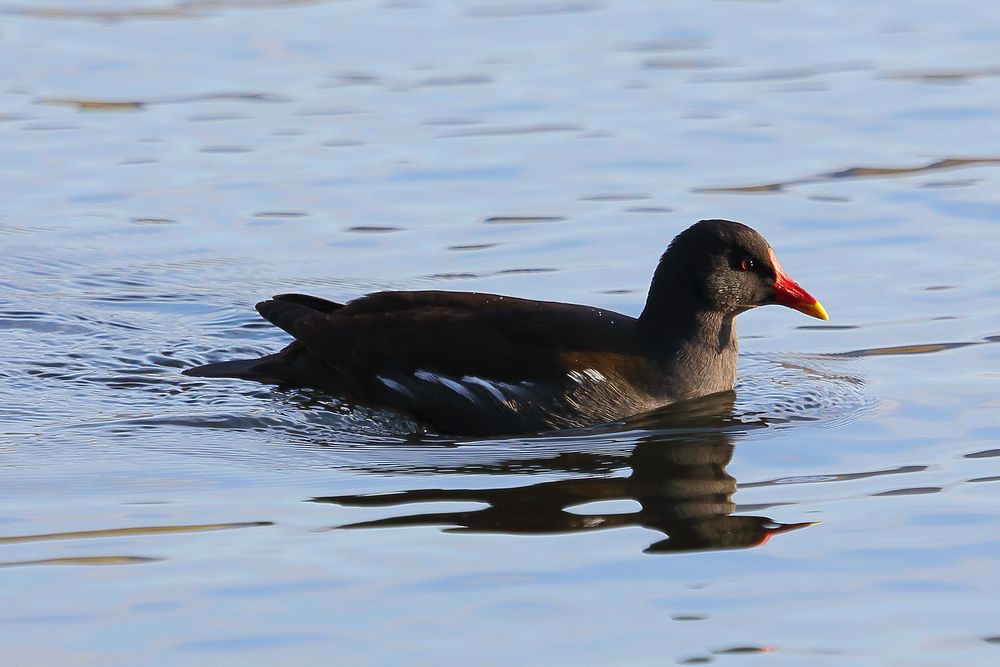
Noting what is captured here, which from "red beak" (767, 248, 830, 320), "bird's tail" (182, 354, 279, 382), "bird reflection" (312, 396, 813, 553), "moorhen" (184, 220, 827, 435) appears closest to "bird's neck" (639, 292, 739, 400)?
"moorhen" (184, 220, 827, 435)

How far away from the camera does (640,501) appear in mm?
7273

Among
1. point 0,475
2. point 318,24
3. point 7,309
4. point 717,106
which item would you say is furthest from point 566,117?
point 0,475

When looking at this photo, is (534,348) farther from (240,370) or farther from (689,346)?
(240,370)

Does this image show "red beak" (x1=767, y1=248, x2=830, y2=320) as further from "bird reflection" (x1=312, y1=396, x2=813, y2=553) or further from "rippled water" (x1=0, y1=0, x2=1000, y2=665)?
"bird reflection" (x1=312, y1=396, x2=813, y2=553)

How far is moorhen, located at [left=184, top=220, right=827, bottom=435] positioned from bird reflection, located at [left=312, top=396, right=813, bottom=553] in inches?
18.6

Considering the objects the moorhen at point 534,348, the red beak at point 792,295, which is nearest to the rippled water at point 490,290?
the moorhen at point 534,348

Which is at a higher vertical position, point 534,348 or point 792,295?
point 792,295

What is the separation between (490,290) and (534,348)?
2.20 meters

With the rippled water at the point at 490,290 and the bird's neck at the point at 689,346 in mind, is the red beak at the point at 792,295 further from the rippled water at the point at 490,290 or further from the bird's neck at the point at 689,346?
the rippled water at the point at 490,290

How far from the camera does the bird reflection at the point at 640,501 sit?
22.4 ft

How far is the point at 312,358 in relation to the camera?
29.4 ft

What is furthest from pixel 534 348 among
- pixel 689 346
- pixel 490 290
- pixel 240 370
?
pixel 490 290

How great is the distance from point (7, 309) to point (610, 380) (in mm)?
3815

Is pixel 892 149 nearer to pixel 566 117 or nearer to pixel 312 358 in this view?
pixel 566 117
